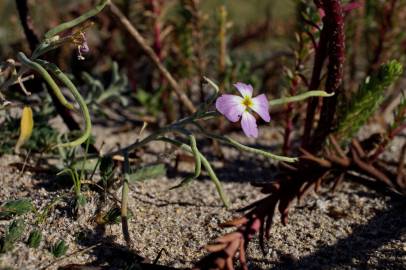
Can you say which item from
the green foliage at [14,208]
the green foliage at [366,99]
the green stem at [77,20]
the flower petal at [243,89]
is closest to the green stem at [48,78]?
the green stem at [77,20]

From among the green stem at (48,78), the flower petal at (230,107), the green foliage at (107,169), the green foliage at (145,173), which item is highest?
the green stem at (48,78)

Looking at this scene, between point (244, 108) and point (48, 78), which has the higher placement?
point (48, 78)

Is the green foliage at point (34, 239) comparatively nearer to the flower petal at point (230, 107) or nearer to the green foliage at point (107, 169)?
the green foliage at point (107, 169)

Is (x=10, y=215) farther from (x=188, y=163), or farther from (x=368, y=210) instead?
(x=368, y=210)

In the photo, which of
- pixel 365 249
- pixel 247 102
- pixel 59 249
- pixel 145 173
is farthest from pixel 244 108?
pixel 59 249

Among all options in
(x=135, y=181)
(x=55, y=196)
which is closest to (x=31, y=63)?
(x=55, y=196)

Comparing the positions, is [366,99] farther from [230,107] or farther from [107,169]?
[107,169]
